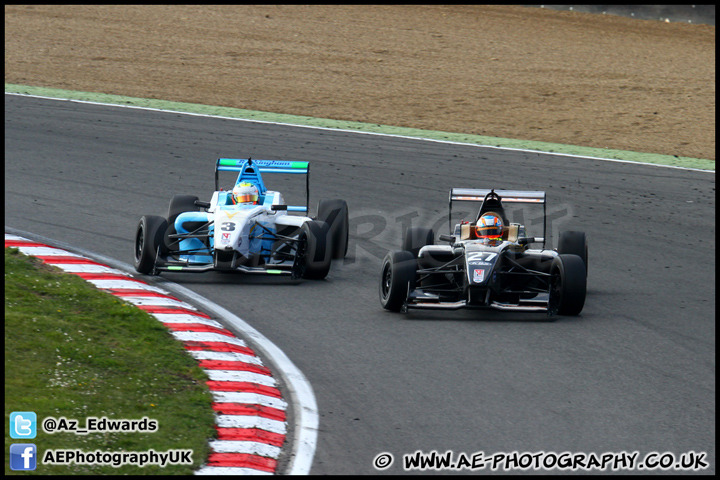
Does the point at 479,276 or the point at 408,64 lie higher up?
the point at 408,64

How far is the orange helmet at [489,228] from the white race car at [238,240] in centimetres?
170

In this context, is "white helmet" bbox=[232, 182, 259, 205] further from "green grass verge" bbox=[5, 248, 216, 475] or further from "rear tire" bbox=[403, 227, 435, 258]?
"green grass verge" bbox=[5, 248, 216, 475]

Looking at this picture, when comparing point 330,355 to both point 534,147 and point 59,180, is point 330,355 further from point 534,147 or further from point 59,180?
point 534,147

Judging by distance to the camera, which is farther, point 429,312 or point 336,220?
point 336,220

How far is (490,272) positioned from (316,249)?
2.20 meters

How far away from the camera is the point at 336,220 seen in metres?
12.8

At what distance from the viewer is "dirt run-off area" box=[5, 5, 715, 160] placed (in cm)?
2117

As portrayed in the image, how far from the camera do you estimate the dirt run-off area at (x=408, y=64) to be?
69.5 feet

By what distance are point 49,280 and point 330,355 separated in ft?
10.6

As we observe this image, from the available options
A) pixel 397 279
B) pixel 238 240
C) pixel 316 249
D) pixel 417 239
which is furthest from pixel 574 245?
pixel 238 240

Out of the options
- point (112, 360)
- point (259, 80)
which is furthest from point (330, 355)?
point (259, 80)

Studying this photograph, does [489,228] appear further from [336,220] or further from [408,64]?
[408,64]

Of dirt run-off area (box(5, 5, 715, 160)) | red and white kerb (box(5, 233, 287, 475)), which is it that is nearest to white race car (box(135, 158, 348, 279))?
red and white kerb (box(5, 233, 287, 475))

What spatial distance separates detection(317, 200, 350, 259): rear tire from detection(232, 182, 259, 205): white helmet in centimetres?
100
